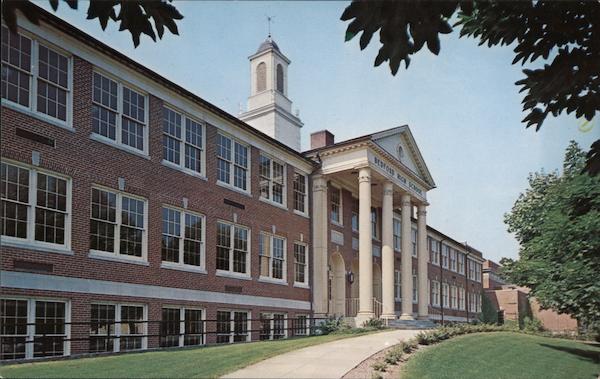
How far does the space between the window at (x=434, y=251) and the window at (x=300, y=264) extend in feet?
82.0

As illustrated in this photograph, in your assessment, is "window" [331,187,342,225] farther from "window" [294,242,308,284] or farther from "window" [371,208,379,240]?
"window" [371,208,379,240]

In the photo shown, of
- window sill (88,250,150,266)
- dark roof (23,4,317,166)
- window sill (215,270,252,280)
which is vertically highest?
dark roof (23,4,317,166)

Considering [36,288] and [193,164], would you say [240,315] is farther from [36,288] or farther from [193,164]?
[36,288]

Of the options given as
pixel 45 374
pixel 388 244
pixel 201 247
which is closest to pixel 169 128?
pixel 201 247

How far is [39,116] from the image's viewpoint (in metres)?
15.7

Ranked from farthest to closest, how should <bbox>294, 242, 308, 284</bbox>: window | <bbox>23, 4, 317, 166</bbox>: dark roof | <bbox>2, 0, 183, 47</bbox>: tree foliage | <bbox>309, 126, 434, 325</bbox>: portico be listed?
1. <bbox>309, 126, 434, 325</bbox>: portico
2. <bbox>294, 242, 308, 284</bbox>: window
3. <bbox>23, 4, 317, 166</bbox>: dark roof
4. <bbox>2, 0, 183, 47</bbox>: tree foliage

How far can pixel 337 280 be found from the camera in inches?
1318

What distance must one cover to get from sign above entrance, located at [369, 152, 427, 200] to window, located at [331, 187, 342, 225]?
9.29 feet

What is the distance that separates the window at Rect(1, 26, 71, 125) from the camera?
1505 cm

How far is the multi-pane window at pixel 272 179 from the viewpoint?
88.0 feet

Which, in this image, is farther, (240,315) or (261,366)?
(240,315)

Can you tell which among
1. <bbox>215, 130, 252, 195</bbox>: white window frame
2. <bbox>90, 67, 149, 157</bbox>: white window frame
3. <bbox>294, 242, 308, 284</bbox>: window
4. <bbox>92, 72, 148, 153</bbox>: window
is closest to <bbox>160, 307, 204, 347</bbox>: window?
<bbox>215, 130, 252, 195</bbox>: white window frame

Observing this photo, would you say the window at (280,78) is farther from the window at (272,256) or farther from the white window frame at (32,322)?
the white window frame at (32,322)

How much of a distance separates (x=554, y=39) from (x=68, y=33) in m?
13.5
